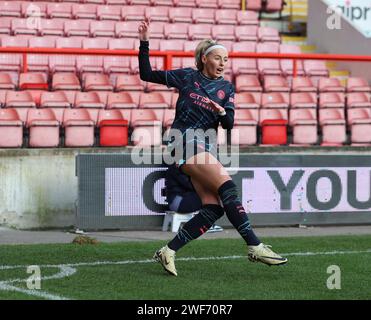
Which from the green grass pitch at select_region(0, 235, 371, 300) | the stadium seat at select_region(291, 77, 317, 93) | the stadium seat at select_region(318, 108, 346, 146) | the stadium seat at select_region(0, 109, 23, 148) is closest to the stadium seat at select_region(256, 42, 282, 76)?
the stadium seat at select_region(291, 77, 317, 93)

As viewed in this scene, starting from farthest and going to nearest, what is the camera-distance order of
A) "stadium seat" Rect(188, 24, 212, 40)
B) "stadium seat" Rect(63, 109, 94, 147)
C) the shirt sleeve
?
"stadium seat" Rect(188, 24, 212, 40), "stadium seat" Rect(63, 109, 94, 147), the shirt sleeve

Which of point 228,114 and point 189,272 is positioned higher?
point 228,114

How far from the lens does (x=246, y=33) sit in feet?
57.3

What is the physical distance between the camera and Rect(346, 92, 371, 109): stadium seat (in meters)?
14.4

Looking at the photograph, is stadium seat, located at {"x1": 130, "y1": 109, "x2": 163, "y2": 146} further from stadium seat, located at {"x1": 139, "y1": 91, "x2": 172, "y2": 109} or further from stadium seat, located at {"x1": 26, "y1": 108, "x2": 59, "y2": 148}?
stadium seat, located at {"x1": 26, "y1": 108, "x2": 59, "y2": 148}

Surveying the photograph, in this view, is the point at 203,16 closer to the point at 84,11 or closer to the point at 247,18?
the point at 247,18

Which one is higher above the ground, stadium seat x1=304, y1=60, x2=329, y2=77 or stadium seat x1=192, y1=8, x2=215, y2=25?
stadium seat x1=192, y1=8, x2=215, y2=25

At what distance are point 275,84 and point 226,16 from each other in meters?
3.71

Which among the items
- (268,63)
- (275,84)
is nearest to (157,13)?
(268,63)

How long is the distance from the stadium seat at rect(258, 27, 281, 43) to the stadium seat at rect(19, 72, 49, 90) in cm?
519

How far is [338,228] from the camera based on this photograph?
39.5ft

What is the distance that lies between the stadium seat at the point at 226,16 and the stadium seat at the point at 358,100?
3.84 m
